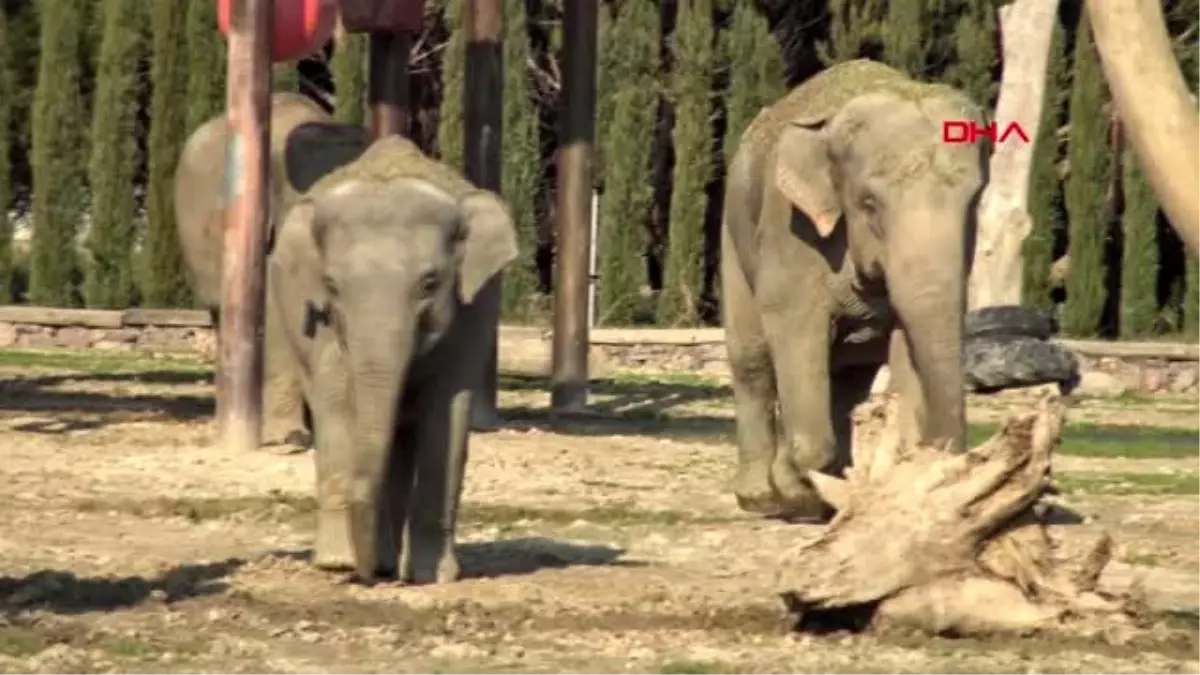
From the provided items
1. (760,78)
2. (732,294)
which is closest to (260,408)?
(732,294)

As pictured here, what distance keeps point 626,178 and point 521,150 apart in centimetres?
124

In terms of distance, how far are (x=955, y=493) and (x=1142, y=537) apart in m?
3.79

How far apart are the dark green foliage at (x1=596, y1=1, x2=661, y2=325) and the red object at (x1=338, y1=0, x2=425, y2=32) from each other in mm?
12767

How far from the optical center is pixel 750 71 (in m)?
33.1

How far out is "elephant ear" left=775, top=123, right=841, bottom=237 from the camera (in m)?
14.6

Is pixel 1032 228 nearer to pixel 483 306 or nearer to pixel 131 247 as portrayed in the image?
pixel 131 247

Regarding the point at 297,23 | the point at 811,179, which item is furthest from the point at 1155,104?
the point at 297,23

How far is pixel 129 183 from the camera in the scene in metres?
34.5

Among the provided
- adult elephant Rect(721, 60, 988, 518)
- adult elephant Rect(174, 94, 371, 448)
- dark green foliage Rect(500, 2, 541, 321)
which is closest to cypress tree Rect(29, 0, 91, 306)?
dark green foliage Rect(500, 2, 541, 321)

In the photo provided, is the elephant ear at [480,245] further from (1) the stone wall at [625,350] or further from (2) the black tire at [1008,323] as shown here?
(1) the stone wall at [625,350]

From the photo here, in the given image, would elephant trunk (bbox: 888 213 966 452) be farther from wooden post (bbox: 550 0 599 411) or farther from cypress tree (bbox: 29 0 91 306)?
cypress tree (bbox: 29 0 91 306)

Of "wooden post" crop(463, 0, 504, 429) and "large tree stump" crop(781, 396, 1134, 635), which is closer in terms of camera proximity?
"large tree stump" crop(781, 396, 1134, 635)

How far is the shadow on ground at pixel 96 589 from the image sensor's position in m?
11.5

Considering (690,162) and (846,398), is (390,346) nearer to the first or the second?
(846,398)
